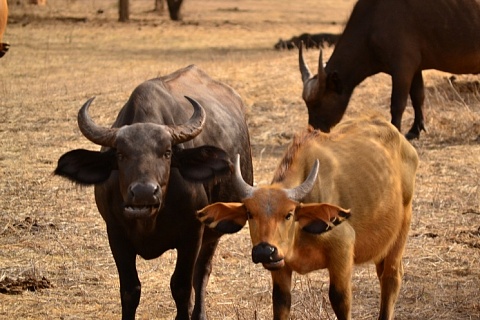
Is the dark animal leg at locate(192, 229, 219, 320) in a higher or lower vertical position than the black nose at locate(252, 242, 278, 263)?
lower

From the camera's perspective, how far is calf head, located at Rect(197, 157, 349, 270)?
5492mm

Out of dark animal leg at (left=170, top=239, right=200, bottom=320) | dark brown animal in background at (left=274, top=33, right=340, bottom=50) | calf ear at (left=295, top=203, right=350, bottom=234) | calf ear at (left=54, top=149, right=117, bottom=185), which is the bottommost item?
dark brown animal in background at (left=274, top=33, right=340, bottom=50)

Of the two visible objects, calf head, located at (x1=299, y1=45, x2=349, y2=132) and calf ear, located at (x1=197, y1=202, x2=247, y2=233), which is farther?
calf head, located at (x1=299, y1=45, x2=349, y2=132)

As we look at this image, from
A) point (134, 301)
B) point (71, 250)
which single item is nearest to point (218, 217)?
point (134, 301)

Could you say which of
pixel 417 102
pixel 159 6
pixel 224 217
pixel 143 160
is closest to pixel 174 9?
pixel 159 6

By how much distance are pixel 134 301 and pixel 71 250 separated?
249 centimetres

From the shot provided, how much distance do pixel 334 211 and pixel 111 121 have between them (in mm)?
8941

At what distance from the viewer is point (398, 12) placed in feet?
43.2

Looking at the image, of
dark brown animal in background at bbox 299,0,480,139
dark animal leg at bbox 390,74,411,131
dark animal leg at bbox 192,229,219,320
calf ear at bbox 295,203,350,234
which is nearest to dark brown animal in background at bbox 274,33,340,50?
dark brown animal in background at bbox 299,0,480,139

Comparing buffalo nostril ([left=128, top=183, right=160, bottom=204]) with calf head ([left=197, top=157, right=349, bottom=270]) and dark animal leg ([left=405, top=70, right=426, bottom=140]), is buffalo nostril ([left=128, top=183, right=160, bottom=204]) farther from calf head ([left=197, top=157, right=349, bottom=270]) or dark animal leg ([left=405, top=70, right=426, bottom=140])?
dark animal leg ([left=405, top=70, right=426, bottom=140])

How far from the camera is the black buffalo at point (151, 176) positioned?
615 cm

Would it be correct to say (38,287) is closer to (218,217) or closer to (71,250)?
(71,250)

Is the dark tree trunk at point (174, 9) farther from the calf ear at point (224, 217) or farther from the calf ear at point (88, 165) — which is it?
the calf ear at point (224, 217)

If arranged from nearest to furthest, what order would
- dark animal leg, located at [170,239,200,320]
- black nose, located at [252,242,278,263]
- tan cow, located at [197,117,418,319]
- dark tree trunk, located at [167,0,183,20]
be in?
black nose, located at [252,242,278,263] < tan cow, located at [197,117,418,319] < dark animal leg, located at [170,239,200,320] < dark tree trunk, located at [167,0,183,20]
